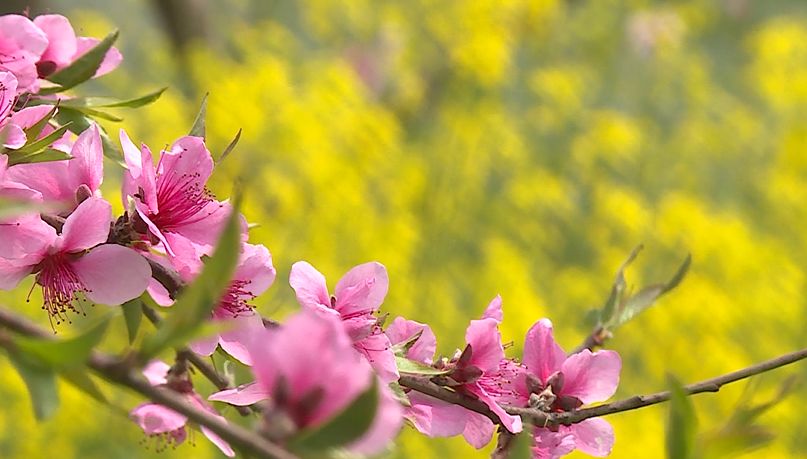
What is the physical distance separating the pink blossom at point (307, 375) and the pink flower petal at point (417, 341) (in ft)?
0.37

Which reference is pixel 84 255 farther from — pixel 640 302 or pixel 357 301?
pixel 640 302

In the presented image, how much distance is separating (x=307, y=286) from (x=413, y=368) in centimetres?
4

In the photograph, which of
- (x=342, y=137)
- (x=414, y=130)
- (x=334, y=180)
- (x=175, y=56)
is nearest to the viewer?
(x=334, y=180)

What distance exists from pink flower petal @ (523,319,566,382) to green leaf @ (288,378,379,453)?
0.14 meters

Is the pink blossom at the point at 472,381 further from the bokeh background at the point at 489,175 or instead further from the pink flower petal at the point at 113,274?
the bokeh background at the point at 489,175

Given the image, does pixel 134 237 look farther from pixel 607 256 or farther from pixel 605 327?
pixel 607 256

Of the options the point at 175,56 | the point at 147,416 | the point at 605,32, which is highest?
the point at 605,32

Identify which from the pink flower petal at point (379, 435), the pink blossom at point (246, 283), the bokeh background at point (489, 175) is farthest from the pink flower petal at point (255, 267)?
the bokeh background at point (489, 175)

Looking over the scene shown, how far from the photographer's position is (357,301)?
0.87ft

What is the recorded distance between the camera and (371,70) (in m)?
2.50

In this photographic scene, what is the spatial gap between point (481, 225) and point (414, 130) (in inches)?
17.6

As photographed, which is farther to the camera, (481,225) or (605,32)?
(605,32)

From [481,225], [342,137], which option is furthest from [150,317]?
[481,225]

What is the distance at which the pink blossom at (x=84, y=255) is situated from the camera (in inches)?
8.8
